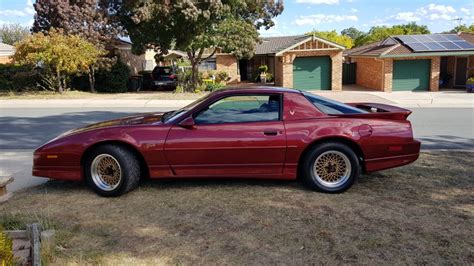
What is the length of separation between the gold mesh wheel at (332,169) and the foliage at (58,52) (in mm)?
17360

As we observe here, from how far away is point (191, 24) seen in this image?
19656 mm

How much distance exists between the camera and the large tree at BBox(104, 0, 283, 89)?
18.8 m

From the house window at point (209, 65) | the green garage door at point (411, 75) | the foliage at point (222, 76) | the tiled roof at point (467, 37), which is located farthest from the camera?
the house window at point (209, 65)

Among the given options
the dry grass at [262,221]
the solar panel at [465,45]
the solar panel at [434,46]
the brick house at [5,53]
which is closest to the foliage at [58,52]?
the brick house at [5,53]

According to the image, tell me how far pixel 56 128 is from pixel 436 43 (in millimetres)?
21265

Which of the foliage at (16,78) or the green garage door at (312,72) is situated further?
the green garage door at (312,72)

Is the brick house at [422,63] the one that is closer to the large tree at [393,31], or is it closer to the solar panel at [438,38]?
the solar panel at [438,38]

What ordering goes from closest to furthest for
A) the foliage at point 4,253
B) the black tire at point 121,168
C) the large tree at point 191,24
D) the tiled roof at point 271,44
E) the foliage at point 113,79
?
1. the foliage at point 4,253
2. the black tire at point 121,168
3. the large tree at point 191,24
4. the foliage at point 113,79
5. the tiled roof at point 271,44

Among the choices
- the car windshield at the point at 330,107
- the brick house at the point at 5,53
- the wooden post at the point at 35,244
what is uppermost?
the brick house at the point at 5,53

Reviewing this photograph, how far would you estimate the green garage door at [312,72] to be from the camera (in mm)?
24547

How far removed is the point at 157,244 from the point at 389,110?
3.48 m

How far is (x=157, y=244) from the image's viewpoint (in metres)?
3.72

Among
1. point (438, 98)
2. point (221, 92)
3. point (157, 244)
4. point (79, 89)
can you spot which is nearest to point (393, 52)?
point (438, 98)

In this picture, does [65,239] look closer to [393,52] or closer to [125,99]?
[125,99]
